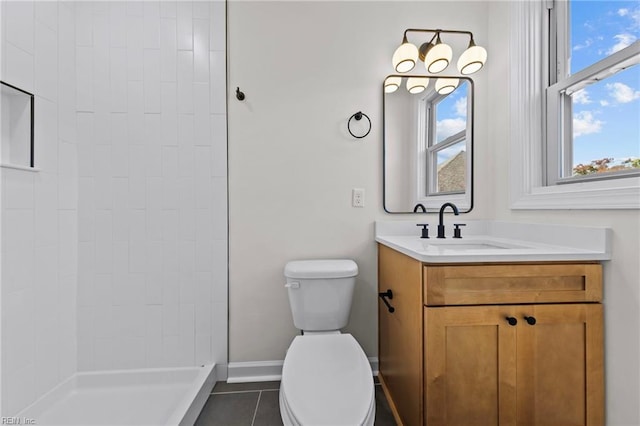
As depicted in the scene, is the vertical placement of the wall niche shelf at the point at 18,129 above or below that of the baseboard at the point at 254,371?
above

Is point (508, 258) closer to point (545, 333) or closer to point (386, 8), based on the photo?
point (545, 333)

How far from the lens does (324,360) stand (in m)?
1.09

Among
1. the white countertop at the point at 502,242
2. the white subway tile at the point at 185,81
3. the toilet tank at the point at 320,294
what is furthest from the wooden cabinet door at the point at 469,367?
the white subway tile at the point at 185,81

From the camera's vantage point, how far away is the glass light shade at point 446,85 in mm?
1644

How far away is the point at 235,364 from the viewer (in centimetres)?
160

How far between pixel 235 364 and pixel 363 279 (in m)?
0.89

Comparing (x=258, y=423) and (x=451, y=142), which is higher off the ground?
(x=451, y=142)

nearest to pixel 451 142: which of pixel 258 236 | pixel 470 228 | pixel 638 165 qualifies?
pixel 470 228

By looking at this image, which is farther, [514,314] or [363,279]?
[363,279]

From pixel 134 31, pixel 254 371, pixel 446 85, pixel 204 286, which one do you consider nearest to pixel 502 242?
pixel 446 85

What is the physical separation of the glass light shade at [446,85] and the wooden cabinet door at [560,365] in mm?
1247

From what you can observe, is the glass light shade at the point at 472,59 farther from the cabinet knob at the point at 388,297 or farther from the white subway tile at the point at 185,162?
the white subway tile at the point at 185,162

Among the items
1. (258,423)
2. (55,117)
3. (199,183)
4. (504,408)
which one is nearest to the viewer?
(504,408)
